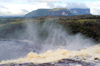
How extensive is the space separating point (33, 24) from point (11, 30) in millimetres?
12947

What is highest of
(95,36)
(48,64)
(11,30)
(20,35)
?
(11,30)

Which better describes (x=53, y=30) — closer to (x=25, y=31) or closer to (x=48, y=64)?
(x=25, y=31)

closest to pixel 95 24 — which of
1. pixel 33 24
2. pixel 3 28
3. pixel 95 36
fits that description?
pixel 95 36

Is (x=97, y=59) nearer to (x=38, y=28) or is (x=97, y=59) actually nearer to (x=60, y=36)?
(x=60, y=36)

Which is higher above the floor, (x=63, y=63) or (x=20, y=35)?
(x=20, y=35)

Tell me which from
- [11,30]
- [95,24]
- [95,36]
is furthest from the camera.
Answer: [11,30]

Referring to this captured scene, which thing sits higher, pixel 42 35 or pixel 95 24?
pixel 95 24

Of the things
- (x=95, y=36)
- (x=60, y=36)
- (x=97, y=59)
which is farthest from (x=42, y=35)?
(x=97, y=59)

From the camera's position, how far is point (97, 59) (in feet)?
47.9

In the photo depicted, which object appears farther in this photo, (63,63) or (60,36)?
(60,36)

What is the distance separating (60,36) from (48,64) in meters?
40.7

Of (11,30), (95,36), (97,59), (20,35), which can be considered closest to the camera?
(97,59)

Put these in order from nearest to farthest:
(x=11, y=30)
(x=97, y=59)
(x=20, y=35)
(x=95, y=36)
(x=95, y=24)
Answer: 1. (x=97, y=59)
2. (x=95, y=36)
3. (x=95, y=24)
4. (x=20, y=35)
5. (x=11, y=30)

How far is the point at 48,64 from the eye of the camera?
13117mm
